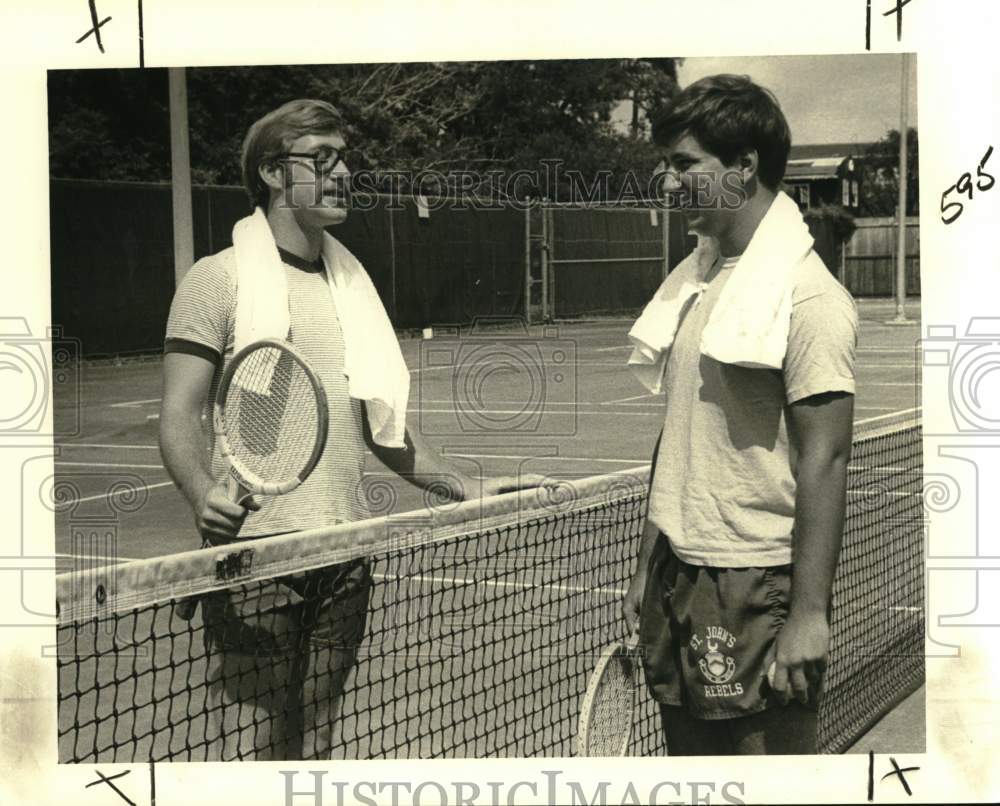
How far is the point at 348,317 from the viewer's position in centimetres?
271

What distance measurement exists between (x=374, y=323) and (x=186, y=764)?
0.95 meters

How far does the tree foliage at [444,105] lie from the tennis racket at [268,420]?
2.66ft

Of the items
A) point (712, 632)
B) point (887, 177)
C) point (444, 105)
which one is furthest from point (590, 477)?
point (444, 105)

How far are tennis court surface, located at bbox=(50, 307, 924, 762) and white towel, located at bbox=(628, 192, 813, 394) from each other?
45 cm

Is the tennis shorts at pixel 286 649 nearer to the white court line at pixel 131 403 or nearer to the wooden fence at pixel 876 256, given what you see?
the wooden fence at pixel 876 256

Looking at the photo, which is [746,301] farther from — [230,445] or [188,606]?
[188,606]

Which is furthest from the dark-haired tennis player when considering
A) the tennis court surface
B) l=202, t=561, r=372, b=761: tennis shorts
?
l=202, t=561, r=372, b=761: tennis shorts

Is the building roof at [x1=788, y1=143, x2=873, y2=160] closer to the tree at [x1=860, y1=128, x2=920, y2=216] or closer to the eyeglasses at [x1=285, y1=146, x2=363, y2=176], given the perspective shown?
the tree at [x1=860, y1=128, x2=920, y2=216]

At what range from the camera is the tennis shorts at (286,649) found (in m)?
2.60

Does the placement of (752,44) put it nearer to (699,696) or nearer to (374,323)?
(374,323)

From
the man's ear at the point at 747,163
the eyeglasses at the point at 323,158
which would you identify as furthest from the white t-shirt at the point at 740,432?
the eyeglasses at the point at 323,158

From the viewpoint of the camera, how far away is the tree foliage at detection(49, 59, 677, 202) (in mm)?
3367

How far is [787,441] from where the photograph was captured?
95.8 inches

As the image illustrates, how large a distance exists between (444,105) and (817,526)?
300 cm
